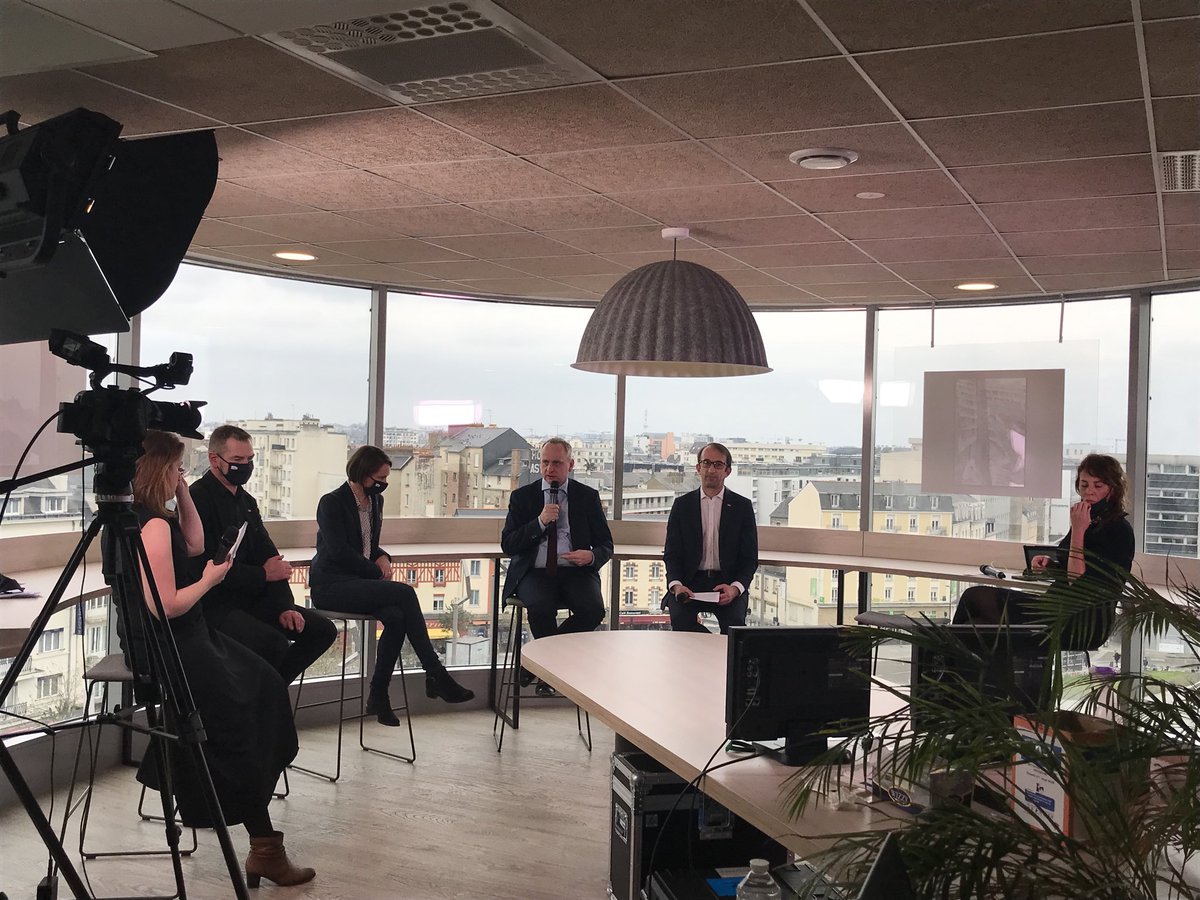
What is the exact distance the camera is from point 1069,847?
5.23 ft

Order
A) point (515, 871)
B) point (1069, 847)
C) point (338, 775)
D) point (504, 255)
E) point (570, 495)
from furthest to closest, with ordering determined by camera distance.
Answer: point (570, 495) → point (504, 255) → point (338, 775) → point (515, 871) → point (1069, 847)

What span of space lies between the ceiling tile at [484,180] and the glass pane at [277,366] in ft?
7.65

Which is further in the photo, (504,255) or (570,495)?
(570,495)

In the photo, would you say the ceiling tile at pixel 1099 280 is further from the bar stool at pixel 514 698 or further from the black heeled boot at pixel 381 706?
the black heeled boot at pixel 381 706

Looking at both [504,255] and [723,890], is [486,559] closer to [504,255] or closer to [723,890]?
[504,255]

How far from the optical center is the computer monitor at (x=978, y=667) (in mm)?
1894

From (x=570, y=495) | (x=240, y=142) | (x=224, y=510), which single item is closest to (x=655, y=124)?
(x=240, y=142)

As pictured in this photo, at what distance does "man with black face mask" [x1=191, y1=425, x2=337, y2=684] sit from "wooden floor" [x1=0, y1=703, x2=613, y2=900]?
0.65 m

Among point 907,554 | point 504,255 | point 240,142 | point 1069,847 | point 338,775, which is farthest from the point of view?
point 907,554

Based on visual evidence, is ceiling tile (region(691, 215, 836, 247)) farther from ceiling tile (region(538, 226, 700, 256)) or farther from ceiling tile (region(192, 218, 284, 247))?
ceiling tile (region(192, 218, 284, 247))

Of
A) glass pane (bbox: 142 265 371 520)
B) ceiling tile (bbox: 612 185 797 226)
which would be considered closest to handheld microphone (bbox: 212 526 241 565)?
ceiling tile (bbox: 612 185 797 226)

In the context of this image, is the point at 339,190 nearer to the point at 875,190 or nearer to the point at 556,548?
the point at 875,190

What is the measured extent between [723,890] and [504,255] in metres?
3.36

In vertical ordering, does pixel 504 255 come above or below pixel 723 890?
above
